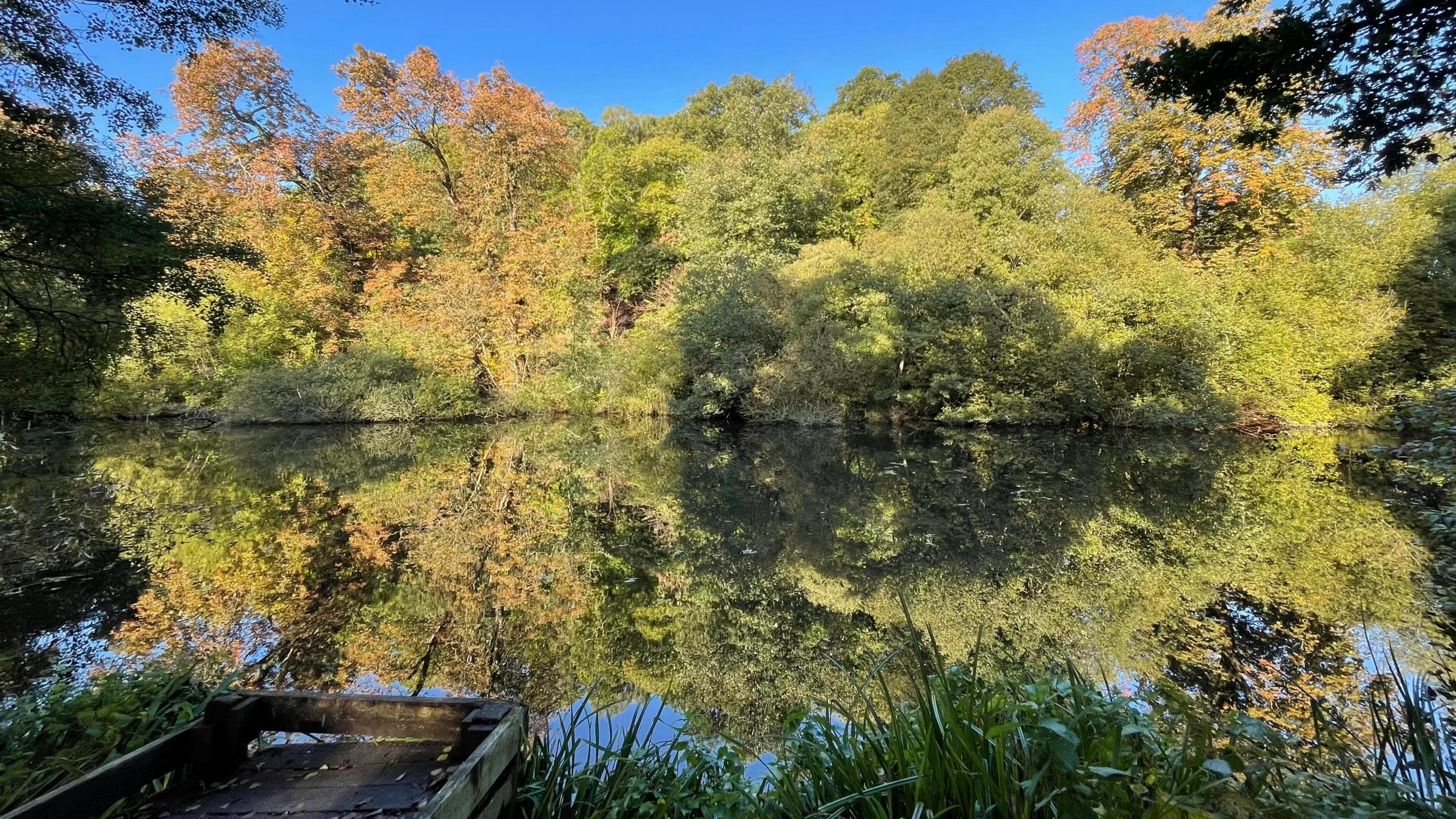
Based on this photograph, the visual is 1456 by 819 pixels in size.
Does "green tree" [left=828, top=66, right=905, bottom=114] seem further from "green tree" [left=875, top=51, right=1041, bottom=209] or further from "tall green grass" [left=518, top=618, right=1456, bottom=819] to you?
"tall green grass" [left=518, top=618, right=1456, bottom=819]

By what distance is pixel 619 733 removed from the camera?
3.20m

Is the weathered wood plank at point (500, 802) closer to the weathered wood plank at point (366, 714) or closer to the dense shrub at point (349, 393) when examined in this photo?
the weathered wood plank at point (366, 714)

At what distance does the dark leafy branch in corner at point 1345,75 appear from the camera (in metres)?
3.59

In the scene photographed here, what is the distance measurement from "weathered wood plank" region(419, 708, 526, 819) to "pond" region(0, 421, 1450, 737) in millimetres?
1356

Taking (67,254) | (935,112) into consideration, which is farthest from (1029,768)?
(935,112)

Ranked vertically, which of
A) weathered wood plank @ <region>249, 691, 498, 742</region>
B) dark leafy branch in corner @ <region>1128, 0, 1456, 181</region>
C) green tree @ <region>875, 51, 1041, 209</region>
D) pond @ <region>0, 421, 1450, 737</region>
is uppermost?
green tree @ <region>875, 51, 1041, 209</region>

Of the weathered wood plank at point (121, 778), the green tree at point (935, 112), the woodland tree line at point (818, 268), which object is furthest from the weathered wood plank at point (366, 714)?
the green tree at point (935, 112)

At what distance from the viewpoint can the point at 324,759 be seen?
2377mm

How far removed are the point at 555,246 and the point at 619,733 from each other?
22.0 m

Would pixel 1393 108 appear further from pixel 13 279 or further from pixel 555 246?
pixel 555 246

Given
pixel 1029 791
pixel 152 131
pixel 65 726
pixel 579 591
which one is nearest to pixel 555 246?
pixel 152 131

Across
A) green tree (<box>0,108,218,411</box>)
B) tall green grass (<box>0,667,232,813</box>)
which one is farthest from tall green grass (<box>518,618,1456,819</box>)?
green tree (<box>0,108,218,411</box>)

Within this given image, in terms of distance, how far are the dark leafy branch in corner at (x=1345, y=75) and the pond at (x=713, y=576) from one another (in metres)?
3.42

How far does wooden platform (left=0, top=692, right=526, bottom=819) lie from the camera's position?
6.45ft
